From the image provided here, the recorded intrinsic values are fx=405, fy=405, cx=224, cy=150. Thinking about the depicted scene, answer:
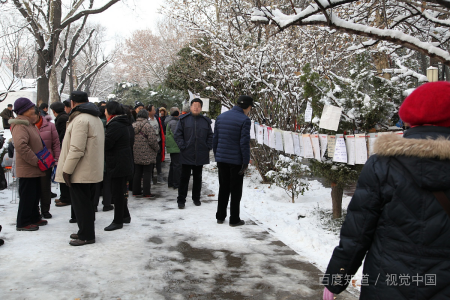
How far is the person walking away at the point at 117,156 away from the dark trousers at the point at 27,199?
1107mm

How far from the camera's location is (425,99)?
7.28ft

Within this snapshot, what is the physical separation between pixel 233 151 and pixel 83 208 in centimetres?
238

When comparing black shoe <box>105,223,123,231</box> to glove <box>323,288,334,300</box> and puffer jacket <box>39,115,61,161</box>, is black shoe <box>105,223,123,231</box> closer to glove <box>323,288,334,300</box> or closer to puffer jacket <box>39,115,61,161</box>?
puffer jacket <box>39,115,61,161</box>

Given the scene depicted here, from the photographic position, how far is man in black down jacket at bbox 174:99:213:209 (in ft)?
25.2

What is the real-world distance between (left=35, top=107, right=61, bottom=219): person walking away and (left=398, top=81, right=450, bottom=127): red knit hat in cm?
604

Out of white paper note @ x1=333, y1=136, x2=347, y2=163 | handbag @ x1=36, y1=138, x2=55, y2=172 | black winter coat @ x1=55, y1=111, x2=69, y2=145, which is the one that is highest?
black winter coat @ x1=55, y1=111, x2=69, y2=145

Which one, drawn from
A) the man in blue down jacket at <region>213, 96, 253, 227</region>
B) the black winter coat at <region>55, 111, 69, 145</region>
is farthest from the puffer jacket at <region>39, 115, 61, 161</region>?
the man in blue down jacket at <region>213, 96, 253, 227</region>

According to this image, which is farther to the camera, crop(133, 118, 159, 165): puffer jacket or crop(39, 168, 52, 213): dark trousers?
crop(133, 118, 159, 165): puffer jacket

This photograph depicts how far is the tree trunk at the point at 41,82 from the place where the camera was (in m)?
14.2

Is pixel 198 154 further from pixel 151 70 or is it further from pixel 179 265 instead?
pixel 151 70

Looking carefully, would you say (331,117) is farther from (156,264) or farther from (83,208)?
(83,208)

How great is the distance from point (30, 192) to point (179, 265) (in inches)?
109

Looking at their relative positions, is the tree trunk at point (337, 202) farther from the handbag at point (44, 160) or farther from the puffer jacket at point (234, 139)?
the handbag at point (44, 160)

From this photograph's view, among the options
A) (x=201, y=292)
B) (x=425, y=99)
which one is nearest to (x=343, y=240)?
(x=425, y=99)
